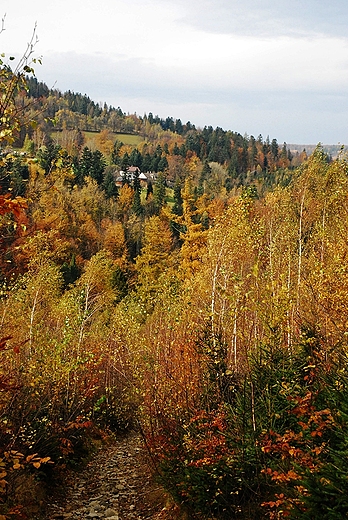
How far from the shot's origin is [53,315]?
72.9 ft

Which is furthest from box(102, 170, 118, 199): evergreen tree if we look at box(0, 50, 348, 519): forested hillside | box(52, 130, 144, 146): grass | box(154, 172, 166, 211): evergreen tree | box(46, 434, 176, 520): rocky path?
box(52, 130, 144, 146): grass

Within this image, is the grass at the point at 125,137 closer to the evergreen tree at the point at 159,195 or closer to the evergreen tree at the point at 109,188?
the evergreen tree at the point at 109,188

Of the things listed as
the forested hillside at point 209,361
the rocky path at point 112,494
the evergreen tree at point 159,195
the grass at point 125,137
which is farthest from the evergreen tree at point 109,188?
the grass at point 125,137

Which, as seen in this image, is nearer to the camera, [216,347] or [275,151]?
[216,347]

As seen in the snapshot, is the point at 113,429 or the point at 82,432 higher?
the point at 82,432

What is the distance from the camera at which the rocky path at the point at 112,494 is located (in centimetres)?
949

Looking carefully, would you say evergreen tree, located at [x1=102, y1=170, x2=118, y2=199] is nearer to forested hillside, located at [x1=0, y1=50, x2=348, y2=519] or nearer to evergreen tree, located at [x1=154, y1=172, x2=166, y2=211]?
evergreen tree, located at [x1=154, y1=172, x2=166, y2=211]

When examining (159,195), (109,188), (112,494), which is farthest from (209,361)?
(159,195)

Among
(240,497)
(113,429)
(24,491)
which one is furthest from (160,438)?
(113,429)

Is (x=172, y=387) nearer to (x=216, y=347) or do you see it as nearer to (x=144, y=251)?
(x=216, y=347)

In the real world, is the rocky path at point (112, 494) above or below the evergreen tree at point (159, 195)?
below

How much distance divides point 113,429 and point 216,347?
13.0 metres

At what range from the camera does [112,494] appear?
36.1 feet

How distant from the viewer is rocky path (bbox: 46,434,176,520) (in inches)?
373
